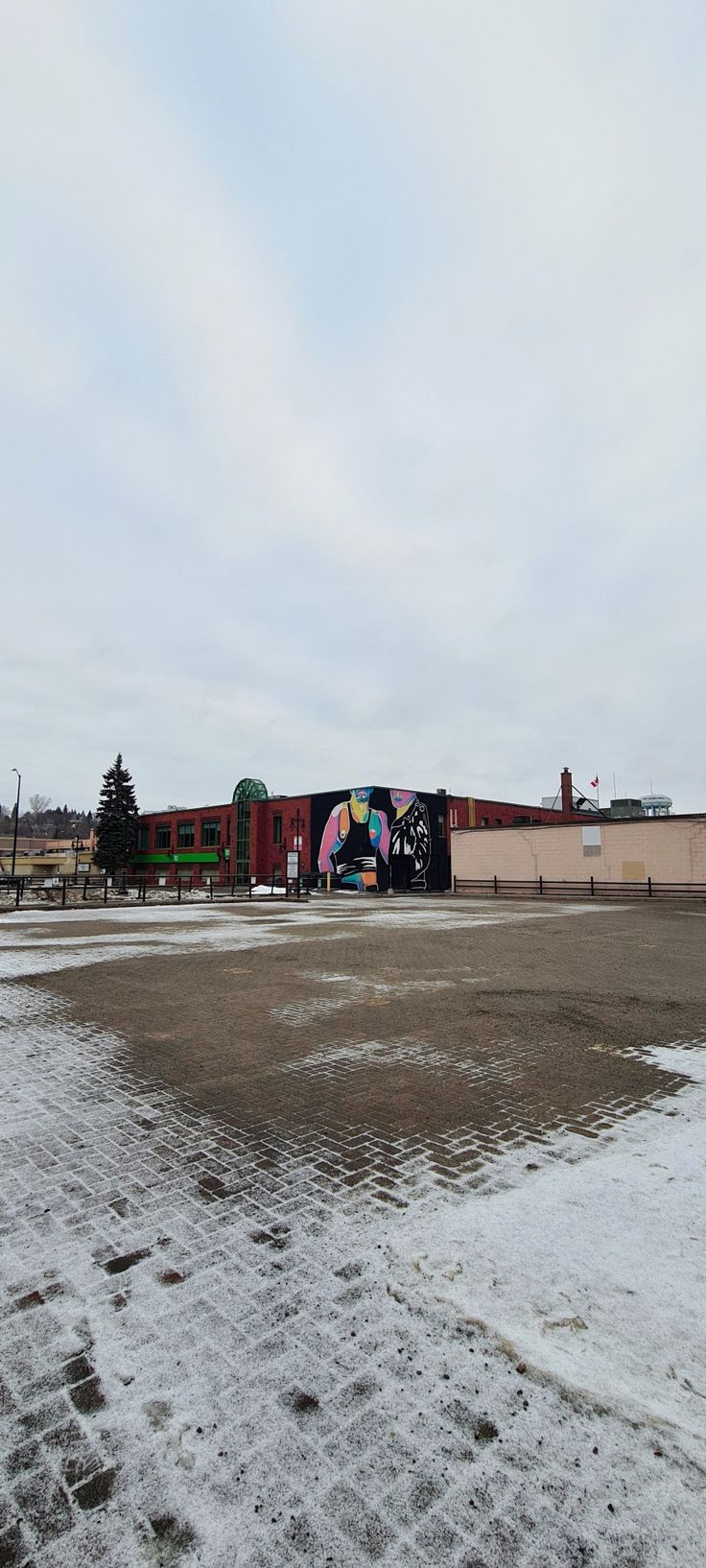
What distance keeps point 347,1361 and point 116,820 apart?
62525 mm

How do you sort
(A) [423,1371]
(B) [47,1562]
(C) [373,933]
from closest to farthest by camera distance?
(B) [47,1562], (A) [423,1371], (C) [373,933]

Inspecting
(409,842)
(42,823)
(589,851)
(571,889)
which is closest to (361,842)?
(409,842)

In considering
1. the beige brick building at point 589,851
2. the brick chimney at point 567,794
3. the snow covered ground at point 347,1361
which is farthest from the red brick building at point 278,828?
the snow covered ground at point 347,1361

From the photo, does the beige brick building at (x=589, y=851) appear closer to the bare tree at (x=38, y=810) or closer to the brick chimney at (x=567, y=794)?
the brick chimney at (x=567, y=794)

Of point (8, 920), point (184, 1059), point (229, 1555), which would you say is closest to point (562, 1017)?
point (184, 1059)

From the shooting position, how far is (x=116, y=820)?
6097 centimetres

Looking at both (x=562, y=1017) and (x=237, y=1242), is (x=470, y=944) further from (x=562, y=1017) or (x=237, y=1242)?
(x=237, y=1242)

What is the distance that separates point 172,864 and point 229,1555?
212 feet

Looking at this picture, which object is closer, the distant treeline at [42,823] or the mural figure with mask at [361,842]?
the mural figure with mask at [361,842]

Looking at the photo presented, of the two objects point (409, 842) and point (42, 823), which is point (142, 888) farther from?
point (42, 823)

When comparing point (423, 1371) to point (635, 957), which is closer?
point (423, 1371)

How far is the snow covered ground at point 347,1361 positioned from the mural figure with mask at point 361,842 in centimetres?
4256

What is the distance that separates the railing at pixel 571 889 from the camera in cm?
2925

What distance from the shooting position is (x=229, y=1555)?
1623 mm
